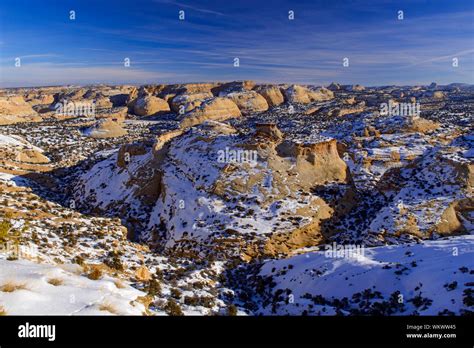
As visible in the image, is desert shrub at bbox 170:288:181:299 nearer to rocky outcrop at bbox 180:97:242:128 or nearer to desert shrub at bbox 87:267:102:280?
desert shrub at bbox 87:267:102:280

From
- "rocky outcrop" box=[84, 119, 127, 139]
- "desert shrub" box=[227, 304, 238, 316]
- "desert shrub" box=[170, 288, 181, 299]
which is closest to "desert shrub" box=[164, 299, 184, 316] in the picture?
"desert shrub" box=[170, 288, 181, 299]

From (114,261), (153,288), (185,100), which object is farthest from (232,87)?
(153,288)

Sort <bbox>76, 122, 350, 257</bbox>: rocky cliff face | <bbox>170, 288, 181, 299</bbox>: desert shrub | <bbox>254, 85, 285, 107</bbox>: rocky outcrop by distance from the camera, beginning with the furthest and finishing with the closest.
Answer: <bbox>254, 85, 285, 107</bbox>: rocky outcrop < <bbox>76, 122, 350, 257</bbox>: rocky cliff face < <bbox>170, 288, 181, 299</bbox>: desert shrub

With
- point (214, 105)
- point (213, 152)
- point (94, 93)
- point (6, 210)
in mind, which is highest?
point (94, 93)

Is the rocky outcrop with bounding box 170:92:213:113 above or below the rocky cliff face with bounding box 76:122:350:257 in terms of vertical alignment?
above

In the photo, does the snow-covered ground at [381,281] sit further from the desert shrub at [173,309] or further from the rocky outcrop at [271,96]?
the rocky outcrop at [271,96]

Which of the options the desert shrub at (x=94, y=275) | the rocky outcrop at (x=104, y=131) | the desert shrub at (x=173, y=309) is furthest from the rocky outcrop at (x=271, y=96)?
the desert shrub at (x=173, y=309)
